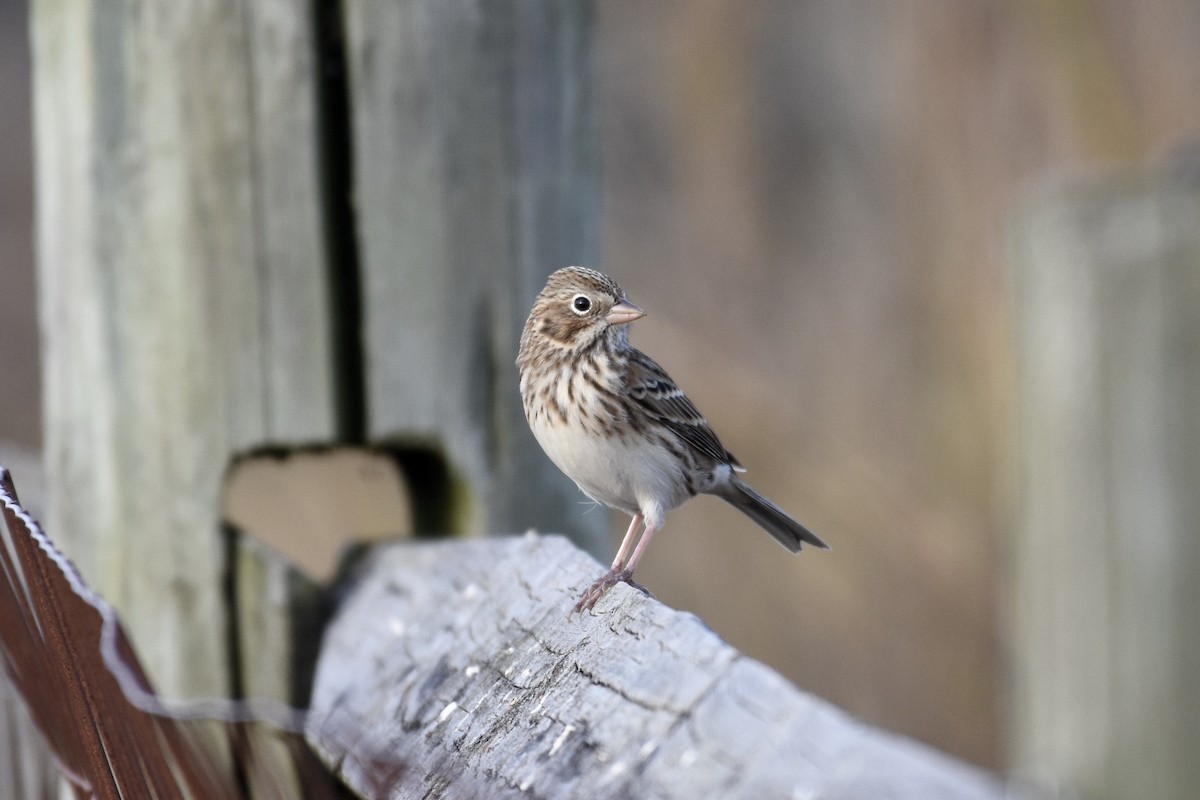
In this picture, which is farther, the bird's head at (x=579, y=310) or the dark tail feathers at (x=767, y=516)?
the dark tail feathers at (x=767, y=516)

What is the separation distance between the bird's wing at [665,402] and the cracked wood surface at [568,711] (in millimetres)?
1418

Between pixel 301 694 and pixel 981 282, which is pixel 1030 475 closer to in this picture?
pixel 301 694

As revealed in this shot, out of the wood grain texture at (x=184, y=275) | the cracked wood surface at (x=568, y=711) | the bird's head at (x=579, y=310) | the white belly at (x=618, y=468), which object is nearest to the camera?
the cracked wood surface at (x=568, y=711)

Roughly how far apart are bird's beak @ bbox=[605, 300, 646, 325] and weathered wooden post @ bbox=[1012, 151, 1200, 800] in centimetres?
89

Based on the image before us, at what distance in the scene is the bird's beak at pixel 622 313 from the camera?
3.46 metres

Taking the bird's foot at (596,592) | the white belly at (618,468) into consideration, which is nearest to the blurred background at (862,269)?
the white belly at (618,468)

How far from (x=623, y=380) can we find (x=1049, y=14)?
194 inches

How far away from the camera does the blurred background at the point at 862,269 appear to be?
7.72m

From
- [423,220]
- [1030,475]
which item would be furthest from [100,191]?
[1030,475]

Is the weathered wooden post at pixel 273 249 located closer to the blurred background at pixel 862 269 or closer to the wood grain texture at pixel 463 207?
the wood grain texture at pixel 463 207

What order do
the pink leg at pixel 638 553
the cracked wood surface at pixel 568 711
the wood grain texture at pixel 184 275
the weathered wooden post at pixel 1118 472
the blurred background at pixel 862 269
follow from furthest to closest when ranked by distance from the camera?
the blurred background at pixel 862 269 → the wood grain texture at pixel 184 275 → the pink leg at pixel 638 553 → the weathered wooden post at pixel 1118 472 → the cracked wood surface at pixel 568 711

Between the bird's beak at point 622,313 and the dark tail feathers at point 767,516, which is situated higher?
the bird's beak at point 622,313

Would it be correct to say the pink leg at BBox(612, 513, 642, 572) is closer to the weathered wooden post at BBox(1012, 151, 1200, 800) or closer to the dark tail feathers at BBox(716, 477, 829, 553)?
the dark tail feathers at BBox(716, 477, 829, 553)

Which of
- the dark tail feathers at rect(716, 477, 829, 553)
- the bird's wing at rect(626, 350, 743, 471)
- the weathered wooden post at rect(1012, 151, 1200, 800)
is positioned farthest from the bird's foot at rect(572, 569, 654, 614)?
the dark tail feathers at rect(716, 477, 829, 553)
